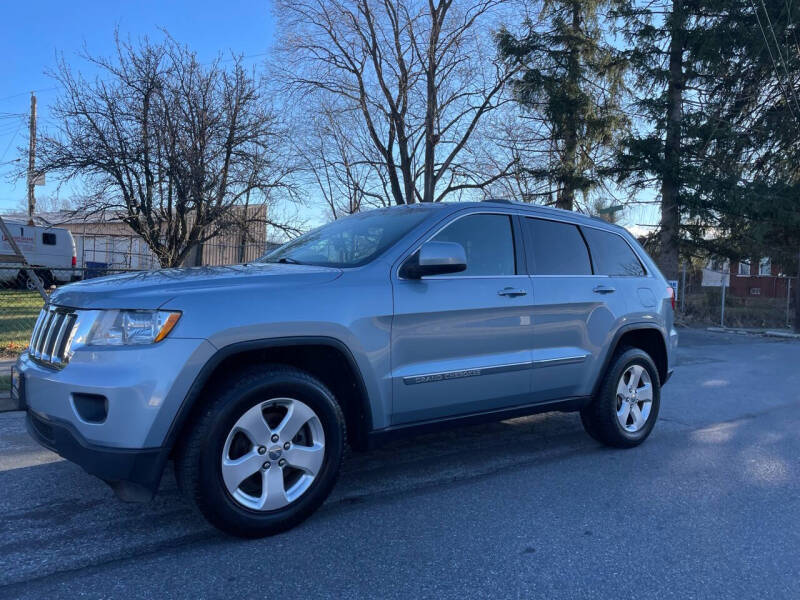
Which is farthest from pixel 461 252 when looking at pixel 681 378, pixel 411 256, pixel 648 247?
pixel 648 247

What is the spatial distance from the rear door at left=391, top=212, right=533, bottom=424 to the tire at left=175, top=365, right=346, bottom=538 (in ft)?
1.76

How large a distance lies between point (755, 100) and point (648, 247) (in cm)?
509

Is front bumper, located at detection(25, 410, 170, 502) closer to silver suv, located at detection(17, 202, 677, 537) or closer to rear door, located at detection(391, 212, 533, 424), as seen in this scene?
silver suv, located at detection(17, 202, 677, 537)

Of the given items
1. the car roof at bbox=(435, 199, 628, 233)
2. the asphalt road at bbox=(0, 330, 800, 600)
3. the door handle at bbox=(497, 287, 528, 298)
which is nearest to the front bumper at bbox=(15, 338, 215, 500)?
the asphalt road at bbox=(0, 330, 800, 600)

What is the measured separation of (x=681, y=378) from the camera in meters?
9.43

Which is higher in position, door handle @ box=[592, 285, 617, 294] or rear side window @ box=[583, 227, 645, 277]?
rear side window @ box=[583, 227, 645, 277]

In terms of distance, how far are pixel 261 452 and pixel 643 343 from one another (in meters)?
3.83

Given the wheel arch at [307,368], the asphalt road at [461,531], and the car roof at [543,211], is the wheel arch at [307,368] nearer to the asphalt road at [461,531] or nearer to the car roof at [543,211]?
the asphalt road at [461,531]

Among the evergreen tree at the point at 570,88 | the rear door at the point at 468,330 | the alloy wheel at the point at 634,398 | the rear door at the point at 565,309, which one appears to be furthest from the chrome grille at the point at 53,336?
the evergreen tree at the point at 570,88

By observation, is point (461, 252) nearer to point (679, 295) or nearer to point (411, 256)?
point (411, 256)

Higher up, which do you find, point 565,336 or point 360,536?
point 565,336

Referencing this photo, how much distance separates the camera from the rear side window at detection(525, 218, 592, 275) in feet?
15.8

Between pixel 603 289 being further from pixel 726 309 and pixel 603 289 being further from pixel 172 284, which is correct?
pixel 726 309

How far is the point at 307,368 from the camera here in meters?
3.79
